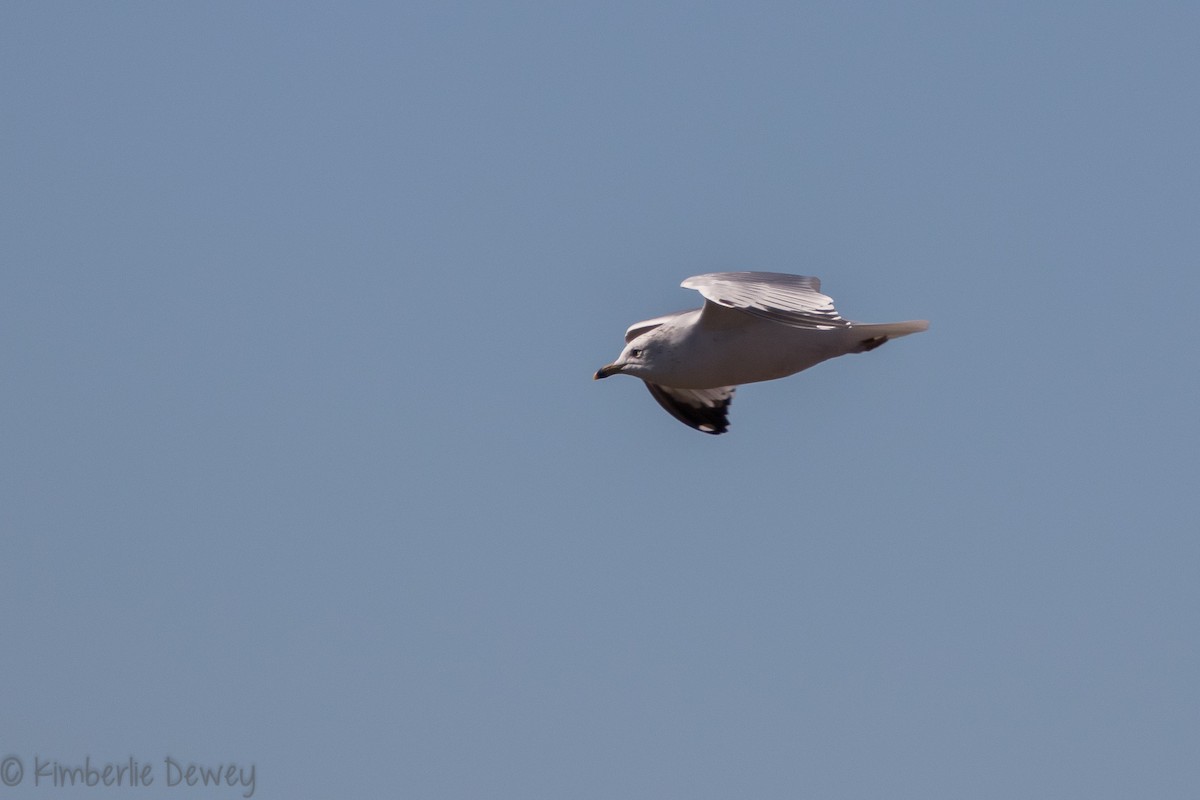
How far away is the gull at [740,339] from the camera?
12.2 m

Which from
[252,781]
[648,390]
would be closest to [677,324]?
[648,390]

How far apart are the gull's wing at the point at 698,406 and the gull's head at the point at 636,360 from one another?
2327 millimetres

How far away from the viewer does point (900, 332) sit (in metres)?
13.1

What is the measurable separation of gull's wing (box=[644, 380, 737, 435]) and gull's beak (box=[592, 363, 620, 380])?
229 centimetres

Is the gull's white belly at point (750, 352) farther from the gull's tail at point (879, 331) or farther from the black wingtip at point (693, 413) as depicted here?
the black wingtip at point (693, 413)

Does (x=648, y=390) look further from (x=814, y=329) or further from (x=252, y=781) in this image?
(x=252, y=781)

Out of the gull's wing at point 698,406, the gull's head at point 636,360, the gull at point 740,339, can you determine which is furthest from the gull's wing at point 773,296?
the gull's wing at point 698,406

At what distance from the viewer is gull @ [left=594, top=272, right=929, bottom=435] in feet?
39.9

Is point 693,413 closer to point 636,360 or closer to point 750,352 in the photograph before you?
point 636,360

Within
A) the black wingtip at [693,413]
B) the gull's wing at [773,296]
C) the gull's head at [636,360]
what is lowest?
the black wingtip at [693,413]

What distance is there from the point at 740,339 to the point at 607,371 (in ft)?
4.88

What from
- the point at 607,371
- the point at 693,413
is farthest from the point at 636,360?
the point at 693,413

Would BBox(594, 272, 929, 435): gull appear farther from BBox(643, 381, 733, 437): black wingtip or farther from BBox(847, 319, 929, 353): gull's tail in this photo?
BBox(643, 381, 733, 437): black wingtip

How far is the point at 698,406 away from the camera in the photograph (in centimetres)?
1616
